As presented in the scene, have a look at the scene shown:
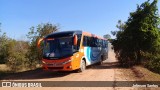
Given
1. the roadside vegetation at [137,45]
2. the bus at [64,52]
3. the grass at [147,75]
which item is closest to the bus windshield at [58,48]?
the bus at [64,52]

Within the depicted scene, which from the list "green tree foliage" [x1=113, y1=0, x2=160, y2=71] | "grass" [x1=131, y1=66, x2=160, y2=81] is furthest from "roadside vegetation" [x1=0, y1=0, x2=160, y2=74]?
"grass" [x1=131, y1=66, x2=160, y2=81]

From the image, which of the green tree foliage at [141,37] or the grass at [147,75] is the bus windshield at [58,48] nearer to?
the grass at [147,75]

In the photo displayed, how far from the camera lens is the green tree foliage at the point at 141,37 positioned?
22.5 metres

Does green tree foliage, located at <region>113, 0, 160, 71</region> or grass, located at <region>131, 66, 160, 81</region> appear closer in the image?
grass, located at <region>131, 66, 160, 81</region>

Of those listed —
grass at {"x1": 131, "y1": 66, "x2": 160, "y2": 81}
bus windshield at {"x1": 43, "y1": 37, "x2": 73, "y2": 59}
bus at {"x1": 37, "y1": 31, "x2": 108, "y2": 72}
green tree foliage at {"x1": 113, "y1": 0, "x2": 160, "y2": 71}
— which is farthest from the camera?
green tree foliage at {"x1": 113, "y1": 0, "x2": 160, "y2": 71}

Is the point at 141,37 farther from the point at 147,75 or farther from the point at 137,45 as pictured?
the point at 147,75

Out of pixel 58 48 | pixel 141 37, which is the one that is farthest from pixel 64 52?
pixel 141 37

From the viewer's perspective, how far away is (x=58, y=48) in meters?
16.6

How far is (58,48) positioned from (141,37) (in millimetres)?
9368

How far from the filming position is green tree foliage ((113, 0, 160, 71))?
22.5 m

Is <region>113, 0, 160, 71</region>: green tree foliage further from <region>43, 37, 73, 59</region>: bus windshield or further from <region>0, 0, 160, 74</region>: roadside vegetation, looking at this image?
<region>43, 37, 73, 59</region>: bus windshield

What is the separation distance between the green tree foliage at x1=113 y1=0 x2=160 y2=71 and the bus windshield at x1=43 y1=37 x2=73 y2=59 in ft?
28.6

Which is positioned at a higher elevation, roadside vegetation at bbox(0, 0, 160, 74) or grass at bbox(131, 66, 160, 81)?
roadside vegetation at bbox(0, 0, 160, 74)

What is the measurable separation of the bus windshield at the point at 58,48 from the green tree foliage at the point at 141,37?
871 centimetres
